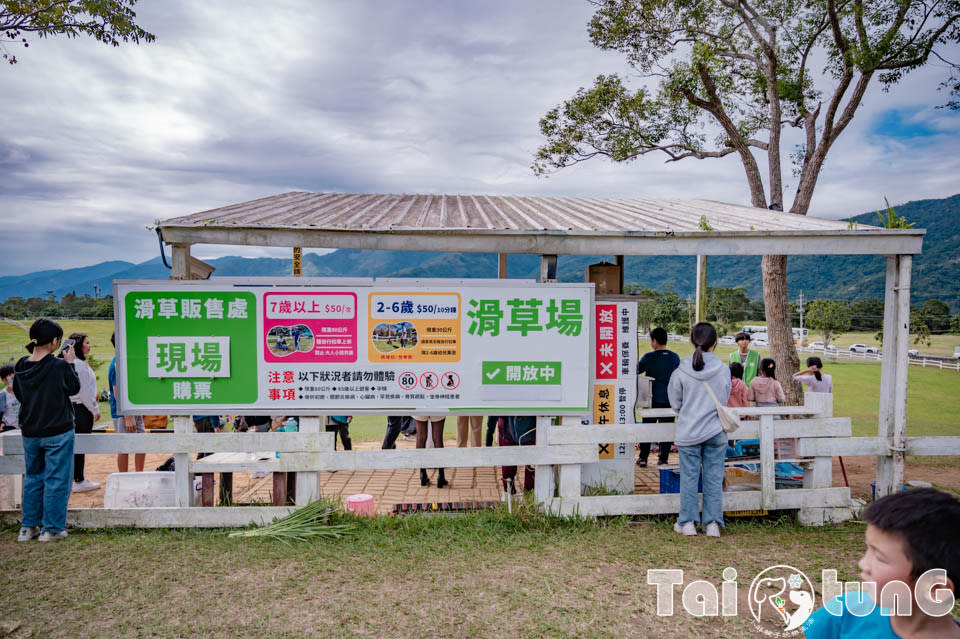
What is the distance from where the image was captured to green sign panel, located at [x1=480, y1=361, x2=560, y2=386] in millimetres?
5367

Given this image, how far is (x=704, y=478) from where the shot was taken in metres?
5.09

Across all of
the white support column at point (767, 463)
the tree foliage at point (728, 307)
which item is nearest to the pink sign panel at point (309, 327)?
the white support column at point (767, 463)

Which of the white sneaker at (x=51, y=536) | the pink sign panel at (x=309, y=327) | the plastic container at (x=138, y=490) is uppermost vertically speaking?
the pink sign panel at (x=309, y=327)

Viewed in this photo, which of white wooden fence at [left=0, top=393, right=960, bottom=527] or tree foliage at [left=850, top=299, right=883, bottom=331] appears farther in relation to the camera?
tree foliage at [left=850, top=299, right=883, bottom=331]

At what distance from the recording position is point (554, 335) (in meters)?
5.41

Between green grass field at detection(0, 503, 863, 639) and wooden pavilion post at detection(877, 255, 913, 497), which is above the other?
wooden pavilion post at detection(877, 255, 913, 497)

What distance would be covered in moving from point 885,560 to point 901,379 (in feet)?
17.7

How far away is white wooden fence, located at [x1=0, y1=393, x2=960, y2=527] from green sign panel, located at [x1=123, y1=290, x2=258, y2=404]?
1.26 feet

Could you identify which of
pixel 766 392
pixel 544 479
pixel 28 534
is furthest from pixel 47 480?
pixel 766 392

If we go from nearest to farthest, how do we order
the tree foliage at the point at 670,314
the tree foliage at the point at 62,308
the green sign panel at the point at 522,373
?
the green sign panel at the point at 522,373
the tree foliage at the point at 62,308
the tree foliage at the point at 670,314

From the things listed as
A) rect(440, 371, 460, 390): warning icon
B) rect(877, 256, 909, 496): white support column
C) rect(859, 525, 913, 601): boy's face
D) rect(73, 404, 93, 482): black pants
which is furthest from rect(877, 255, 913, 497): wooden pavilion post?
rect(73, 404, 93, 482): black pants

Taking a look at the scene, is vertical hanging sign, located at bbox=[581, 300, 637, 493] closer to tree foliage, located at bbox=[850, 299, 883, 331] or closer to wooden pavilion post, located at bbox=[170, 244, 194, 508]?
wooden pavilion post, located at bbox=[170, 244, 194, 508]

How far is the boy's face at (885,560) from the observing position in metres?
1.29

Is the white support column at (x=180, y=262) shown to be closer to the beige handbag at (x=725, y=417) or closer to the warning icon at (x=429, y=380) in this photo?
the warning icon at (x=429, y=380)
